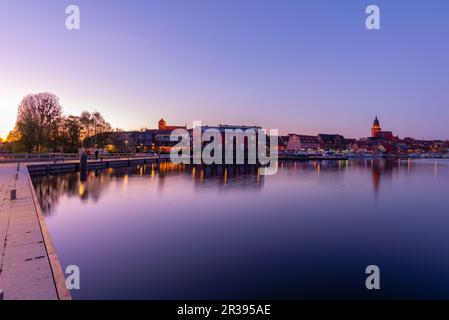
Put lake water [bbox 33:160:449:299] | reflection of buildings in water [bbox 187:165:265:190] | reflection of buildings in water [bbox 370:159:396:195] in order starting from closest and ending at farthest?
1. lake water [bbox 33:160:449:299]
2. reflection of buildings in water [bbox 187:165:265:190]
3. reflection of buildings in water [bbox 370:159:396:195]

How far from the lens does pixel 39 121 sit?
6125 centimetres

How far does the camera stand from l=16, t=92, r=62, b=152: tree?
5888 centimetres

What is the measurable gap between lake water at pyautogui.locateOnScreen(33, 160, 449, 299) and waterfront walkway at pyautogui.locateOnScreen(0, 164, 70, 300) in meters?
1.78

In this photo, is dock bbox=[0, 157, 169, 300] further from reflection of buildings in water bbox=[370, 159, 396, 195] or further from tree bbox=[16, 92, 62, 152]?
tree bbox=[16, 92, 62, 152]

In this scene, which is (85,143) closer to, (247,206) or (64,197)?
(64,197)

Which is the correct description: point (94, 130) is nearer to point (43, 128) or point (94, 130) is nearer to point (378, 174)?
point (43, 128)

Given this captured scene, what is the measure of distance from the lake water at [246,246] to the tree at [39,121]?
124 feet

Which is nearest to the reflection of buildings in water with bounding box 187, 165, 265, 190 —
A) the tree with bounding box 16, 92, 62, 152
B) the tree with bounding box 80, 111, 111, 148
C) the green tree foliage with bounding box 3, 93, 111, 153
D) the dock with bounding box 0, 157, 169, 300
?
the dock with bounding box 0, 157, 169, 300

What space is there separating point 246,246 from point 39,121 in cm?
6144

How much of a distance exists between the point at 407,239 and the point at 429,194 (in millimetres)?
23964

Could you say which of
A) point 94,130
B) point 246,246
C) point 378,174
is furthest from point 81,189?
point 94,130

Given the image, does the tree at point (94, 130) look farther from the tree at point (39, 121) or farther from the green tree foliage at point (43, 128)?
the tree at point (39, 121)

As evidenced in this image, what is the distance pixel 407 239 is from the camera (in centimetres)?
1655

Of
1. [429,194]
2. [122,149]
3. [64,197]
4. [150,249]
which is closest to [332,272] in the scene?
[150,249]
